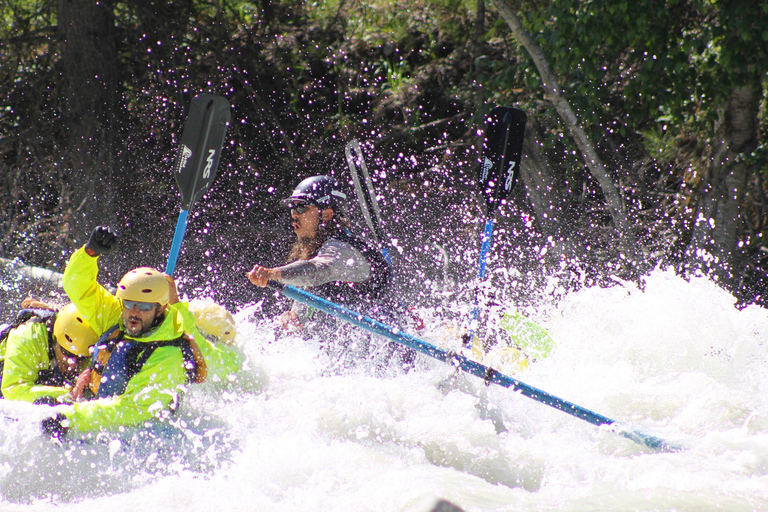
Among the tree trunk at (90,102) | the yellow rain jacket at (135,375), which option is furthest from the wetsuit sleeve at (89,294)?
the tree trunk at (90,102)

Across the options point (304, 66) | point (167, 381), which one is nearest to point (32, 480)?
point (167, 381)

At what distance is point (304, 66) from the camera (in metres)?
7.96

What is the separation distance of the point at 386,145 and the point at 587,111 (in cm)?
268

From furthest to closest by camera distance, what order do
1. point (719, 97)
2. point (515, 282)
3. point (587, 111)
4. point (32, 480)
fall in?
point (515, 282), point (587, 111), point (719, 97), point (32, 480)

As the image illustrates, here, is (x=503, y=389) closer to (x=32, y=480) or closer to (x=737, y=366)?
(x=737, y=366)

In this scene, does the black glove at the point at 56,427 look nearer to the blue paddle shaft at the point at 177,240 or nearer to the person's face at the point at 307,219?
the blue paddle shaft at the point at 177,240

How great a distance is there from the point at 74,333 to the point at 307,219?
143cm

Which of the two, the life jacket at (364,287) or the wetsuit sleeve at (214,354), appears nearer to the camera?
the wetsuit sleeve at (214,354)

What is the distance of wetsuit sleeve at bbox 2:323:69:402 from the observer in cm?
311

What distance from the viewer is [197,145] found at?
4.37 m

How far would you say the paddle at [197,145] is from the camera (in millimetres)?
4332

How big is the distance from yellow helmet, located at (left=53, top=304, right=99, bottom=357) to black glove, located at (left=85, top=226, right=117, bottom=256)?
1.25ft

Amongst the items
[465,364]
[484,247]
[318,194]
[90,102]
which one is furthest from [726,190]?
[90,102]

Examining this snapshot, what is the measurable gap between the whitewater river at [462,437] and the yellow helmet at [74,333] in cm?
48
